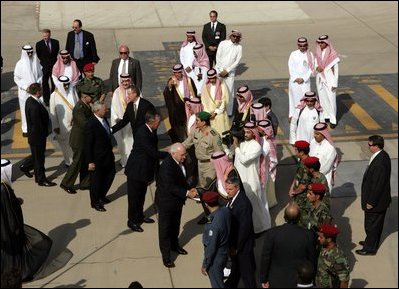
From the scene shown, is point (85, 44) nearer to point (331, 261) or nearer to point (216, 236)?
point (216, 236)

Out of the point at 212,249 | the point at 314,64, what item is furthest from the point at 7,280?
the point at 314,64

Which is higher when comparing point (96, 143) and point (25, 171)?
point (96, 143)

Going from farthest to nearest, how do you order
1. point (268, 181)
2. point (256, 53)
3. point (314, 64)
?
point (256, 53), point (314, 64), point (268, 181)

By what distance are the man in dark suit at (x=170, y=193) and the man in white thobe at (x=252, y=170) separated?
1.06m

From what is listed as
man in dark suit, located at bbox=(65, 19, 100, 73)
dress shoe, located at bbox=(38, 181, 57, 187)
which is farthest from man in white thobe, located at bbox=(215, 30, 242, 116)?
dress shoe, located at bbox=(38, 181, 57, 187)

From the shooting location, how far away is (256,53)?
65.2 feet

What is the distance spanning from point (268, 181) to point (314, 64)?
14.7ft

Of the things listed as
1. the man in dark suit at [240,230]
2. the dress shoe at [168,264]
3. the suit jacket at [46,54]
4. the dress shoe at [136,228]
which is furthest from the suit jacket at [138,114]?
the suit jacket at [46,54]

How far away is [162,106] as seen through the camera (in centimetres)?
1576

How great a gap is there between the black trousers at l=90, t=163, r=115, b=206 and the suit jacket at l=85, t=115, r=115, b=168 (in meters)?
0.12

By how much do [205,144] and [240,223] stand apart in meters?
2.35

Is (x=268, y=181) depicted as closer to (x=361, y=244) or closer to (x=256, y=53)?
(x=361, y=244)

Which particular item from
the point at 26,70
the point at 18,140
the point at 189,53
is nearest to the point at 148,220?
the point at 18,140

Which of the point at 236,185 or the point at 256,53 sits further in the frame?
the point at 256,53
